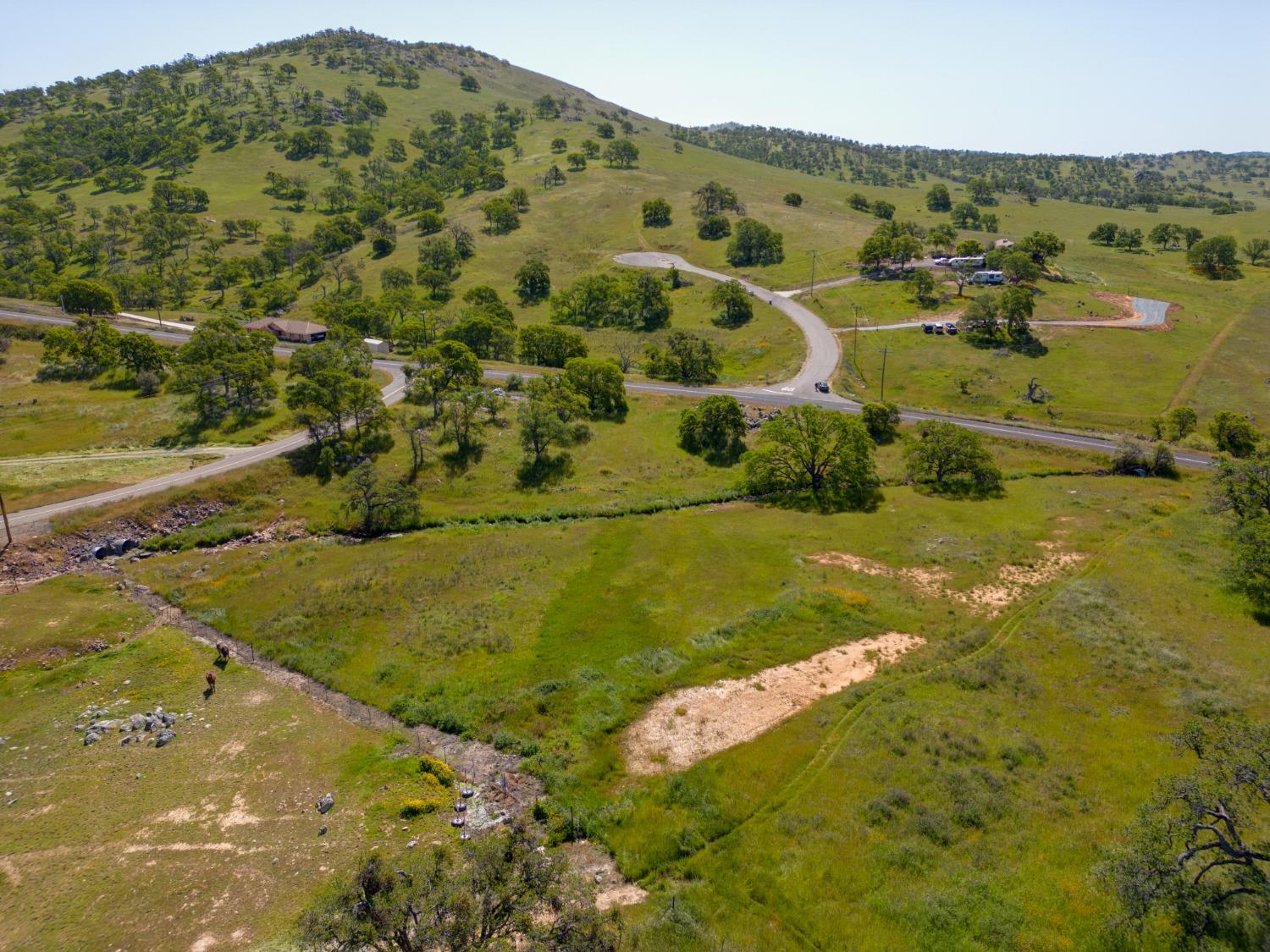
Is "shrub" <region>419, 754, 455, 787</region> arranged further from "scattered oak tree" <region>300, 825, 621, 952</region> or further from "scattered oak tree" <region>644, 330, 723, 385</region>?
"scattered oak tree" <region>644, 330, 723, 385</region>

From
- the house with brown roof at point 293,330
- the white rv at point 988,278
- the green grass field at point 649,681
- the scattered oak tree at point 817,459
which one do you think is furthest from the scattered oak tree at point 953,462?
the house with brown roof at point 293,330

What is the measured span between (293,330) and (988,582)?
145m

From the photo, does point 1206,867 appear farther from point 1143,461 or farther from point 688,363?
point 688,363

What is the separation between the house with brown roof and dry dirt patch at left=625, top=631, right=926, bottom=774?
128 meters

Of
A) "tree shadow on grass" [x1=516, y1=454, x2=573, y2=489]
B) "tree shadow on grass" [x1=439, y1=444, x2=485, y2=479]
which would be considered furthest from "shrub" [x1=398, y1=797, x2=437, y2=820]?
"tree shadow on grass" [x1=439, y1=444, x2=485, y2=479]

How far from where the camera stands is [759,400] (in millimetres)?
113938

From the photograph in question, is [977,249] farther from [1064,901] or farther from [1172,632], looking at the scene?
[1064,901]

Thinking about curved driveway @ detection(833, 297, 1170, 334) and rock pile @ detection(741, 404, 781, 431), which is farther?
curved driveway @ detection(833, 297, 1170, 334)

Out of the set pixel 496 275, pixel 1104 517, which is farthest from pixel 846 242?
pixel 1104 517

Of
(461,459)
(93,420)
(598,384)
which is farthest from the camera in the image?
(598,384)

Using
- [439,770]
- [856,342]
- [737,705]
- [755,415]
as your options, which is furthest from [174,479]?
[856,342]

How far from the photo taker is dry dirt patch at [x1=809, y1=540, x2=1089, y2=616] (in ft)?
200

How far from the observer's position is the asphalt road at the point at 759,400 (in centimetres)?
7625

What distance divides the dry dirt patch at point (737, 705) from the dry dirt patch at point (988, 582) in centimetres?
1020
